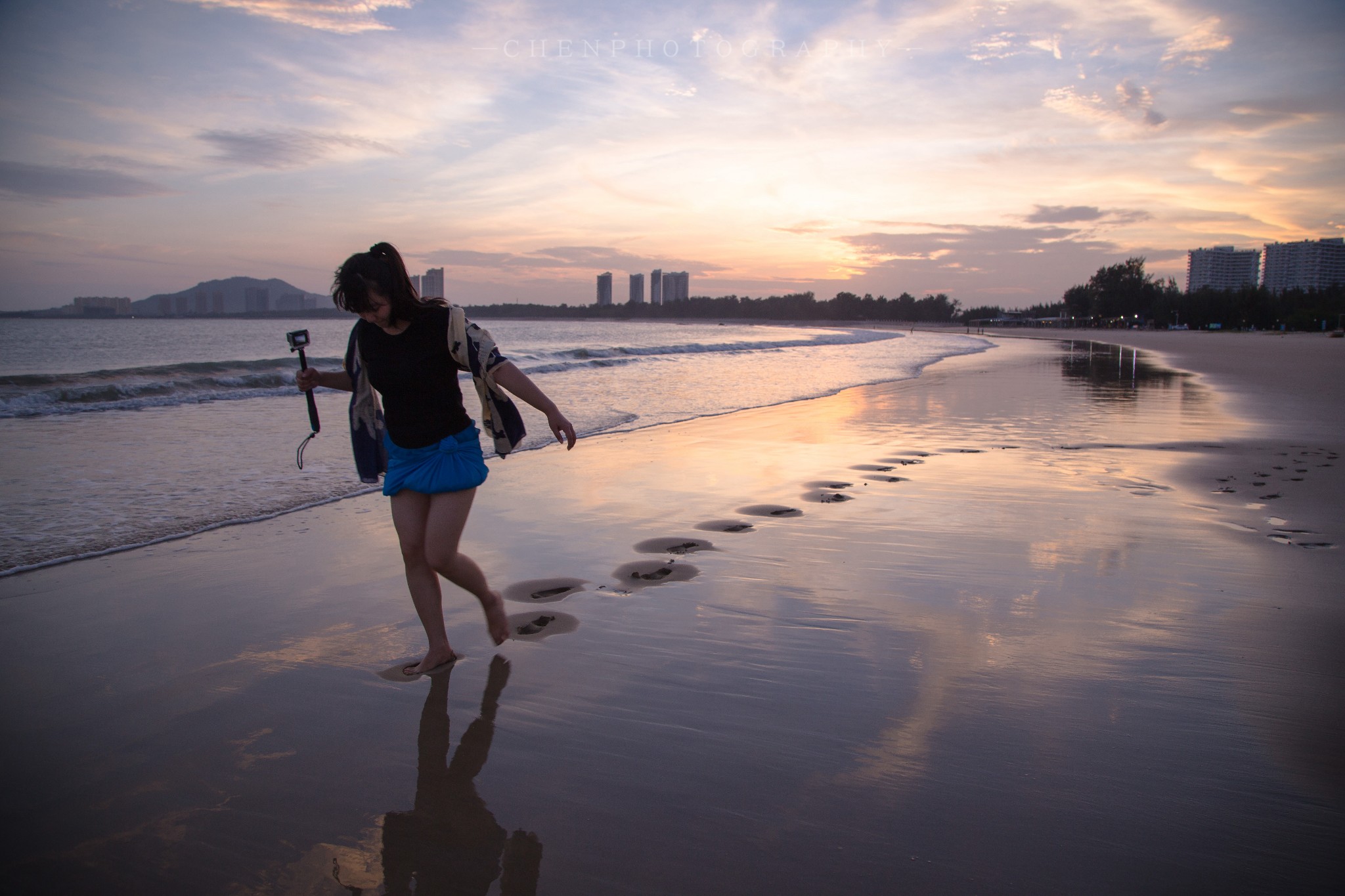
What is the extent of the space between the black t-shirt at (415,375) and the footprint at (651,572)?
4.91 ft

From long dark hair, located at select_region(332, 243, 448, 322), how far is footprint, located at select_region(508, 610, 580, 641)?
4.80 feet

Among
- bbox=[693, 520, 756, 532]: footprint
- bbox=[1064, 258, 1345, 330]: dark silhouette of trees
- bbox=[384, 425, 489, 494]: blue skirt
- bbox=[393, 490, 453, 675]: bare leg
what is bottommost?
bbox=[693, 520, 756, 532]: footprint

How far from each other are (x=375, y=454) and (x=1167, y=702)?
10.3ft

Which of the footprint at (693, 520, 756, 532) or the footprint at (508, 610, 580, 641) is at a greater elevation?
the footprint at (693, 520, 756, 532)

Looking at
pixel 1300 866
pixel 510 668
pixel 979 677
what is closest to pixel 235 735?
pixel 510 668

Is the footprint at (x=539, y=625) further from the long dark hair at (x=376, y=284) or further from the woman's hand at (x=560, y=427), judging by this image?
the long dark hair at (x=376, y=284)

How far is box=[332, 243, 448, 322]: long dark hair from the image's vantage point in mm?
2760

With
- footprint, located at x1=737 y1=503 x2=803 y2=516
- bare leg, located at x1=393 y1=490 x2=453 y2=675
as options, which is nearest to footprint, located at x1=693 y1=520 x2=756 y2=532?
footprint, located at x1=737 y1=503 x2=803 y2=516

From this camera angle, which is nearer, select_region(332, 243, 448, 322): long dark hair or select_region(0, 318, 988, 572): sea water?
A: select_region(332, 243, 448, 322): long dark hair

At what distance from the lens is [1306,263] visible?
186m

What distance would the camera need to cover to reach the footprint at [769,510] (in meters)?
5.46

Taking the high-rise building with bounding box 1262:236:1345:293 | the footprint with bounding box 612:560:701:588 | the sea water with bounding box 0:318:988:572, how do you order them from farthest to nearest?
1. the high-rise building with bounding box 1262:236:1345:293
2. the sea water with bounding box 0:318:988:572
3. the footprint with bounding box 612:560:701:588

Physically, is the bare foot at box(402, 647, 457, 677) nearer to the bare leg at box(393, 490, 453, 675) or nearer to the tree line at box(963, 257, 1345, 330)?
the bare leg at box(393, 490, 453, 675)

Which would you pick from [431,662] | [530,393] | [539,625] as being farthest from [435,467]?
[539,625]
